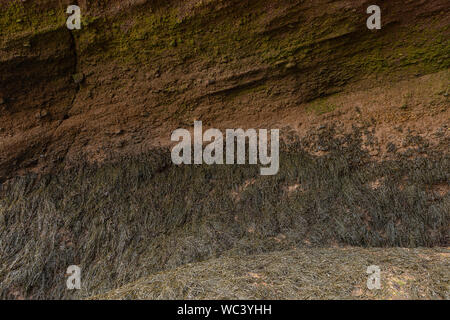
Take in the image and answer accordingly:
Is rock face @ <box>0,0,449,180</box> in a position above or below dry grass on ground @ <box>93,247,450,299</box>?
above

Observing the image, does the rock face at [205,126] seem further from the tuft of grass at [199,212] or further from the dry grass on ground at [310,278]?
the dry grass on ground at [310,278]

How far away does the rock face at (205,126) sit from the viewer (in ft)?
15.4

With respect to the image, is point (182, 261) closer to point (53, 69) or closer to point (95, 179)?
point (95, 179)

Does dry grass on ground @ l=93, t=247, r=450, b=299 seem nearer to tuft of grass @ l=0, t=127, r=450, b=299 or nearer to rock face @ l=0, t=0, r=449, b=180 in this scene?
tuft of grass @ l=0, t=127, r=450, b=299

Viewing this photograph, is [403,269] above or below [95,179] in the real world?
below

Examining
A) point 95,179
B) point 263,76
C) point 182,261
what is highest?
point 263,76

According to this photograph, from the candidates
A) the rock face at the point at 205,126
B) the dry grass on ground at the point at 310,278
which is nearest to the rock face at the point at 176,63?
the rock face at the point at 205,126

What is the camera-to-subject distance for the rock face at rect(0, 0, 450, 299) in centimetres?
470

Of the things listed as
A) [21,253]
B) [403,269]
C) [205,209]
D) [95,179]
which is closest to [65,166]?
[95,179]

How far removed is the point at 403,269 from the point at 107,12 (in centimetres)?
504

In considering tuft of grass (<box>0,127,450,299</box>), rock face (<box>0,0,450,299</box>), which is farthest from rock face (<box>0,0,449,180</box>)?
tuft of grass (<box>0,127,450,299</box>)

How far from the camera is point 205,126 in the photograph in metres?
5.88

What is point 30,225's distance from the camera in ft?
17.0

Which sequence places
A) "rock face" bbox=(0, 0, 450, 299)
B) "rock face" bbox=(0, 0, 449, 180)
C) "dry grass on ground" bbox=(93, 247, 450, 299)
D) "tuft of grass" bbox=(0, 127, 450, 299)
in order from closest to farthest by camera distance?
"dry grass on ground" bbox=(93, 247, 450, 299) < "tuft of grass" bbox=(0, 127, 450, 299) < "rock face" bbox=(0, 0, 450, 299) < "rock face" bbox=(0, 0, 449, 180)
